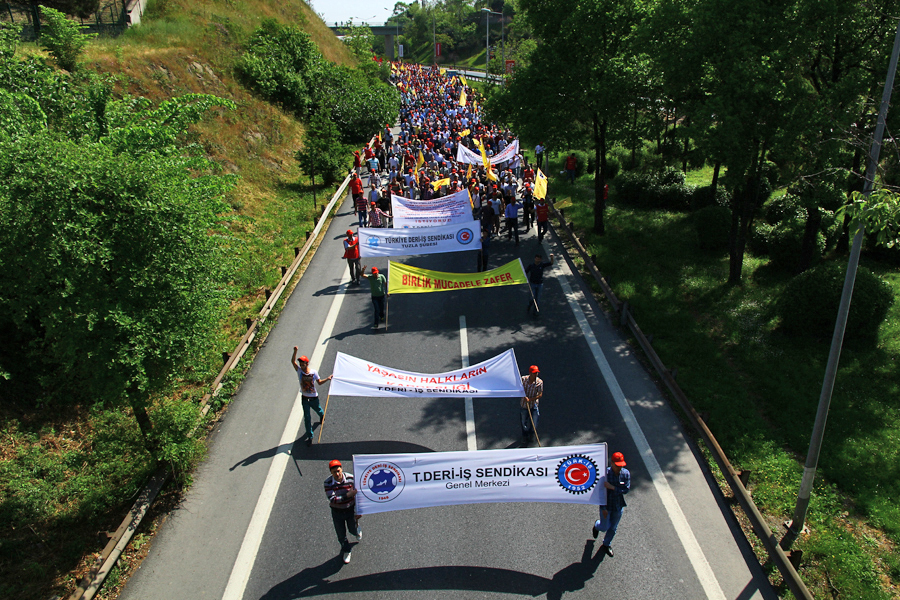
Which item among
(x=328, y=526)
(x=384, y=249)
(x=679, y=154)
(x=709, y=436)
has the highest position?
(x=679, y=154)

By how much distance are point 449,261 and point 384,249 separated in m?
3.31

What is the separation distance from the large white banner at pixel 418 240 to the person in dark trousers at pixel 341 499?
8911 mm

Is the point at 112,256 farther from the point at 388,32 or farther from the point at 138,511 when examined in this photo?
the point at 388,32

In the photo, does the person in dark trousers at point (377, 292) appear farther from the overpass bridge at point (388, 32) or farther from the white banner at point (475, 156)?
the overpass bridge at point (388, 32)

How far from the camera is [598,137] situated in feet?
67.6

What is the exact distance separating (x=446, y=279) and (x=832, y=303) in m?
9.11

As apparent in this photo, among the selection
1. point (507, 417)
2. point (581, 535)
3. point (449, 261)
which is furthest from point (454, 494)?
point (449, 261)

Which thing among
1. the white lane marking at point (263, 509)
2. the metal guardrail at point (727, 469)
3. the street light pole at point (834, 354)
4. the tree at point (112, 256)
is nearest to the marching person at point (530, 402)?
the metal guardrail at point (727, 469)

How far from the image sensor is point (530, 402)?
394 inches

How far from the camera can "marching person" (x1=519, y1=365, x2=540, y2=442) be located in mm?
9914

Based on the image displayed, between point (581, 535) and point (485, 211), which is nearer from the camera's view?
point (581, 535)

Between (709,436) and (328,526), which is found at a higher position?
(709,436)

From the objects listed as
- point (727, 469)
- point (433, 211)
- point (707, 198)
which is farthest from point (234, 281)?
point (707, 198)

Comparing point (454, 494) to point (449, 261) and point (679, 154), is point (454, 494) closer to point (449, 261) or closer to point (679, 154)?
point (449, 261)
